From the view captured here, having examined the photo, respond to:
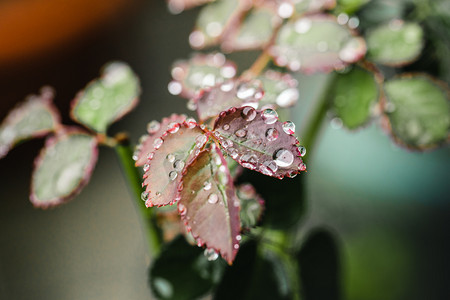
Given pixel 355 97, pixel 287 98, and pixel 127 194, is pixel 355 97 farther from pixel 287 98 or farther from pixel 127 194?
pixel 127 194

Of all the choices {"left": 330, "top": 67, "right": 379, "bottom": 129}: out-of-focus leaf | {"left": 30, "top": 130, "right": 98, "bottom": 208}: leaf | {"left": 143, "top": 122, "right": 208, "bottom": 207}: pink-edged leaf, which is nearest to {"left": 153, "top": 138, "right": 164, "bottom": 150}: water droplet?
{"left": 143, "top": 122, "right": 208, "bottom": 207}: pink-edged leaf

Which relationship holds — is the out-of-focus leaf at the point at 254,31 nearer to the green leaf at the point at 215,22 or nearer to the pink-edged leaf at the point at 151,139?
the green leaf at the point at 215,22

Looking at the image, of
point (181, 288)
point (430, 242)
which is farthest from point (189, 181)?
point (430, 242)

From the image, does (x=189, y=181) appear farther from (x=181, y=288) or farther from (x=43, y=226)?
(x=43, y=226)

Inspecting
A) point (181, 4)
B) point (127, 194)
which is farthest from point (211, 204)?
point (127, 194)

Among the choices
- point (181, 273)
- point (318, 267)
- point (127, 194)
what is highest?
point (181, 273)

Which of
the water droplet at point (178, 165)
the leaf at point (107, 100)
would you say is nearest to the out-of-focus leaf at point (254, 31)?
the leaf at point (107, 100)

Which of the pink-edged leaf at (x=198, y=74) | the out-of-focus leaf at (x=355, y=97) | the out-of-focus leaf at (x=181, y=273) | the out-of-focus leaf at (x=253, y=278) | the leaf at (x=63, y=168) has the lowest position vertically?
the out-of-focus leaf at (x=253, y=278)
